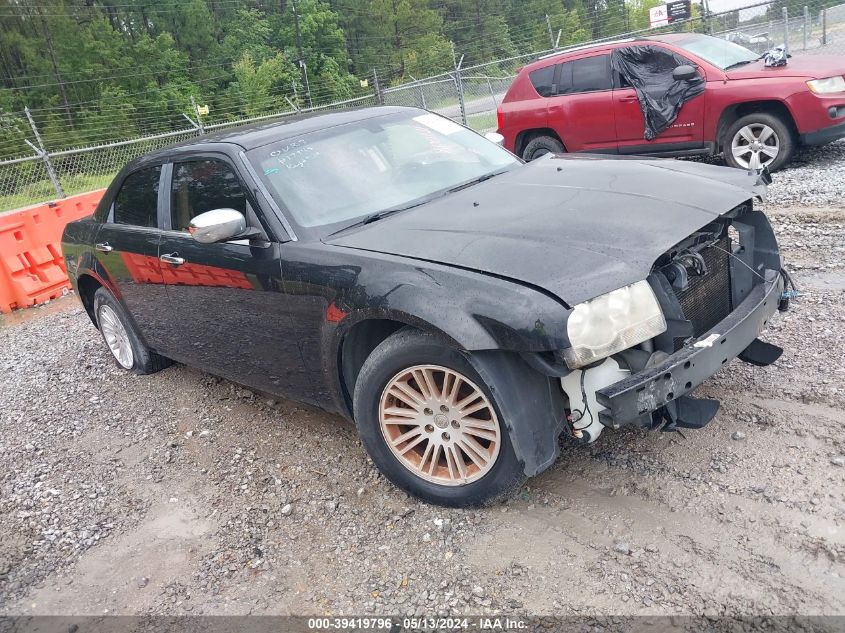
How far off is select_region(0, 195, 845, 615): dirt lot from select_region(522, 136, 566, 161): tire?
17.6ft

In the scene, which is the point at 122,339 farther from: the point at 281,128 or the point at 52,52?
the point at 52,52

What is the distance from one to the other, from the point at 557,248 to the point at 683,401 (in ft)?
2.71

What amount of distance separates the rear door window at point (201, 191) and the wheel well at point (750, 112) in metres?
6.45

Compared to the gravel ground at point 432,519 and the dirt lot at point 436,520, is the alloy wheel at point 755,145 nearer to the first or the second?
the gravel ground at point 432,519

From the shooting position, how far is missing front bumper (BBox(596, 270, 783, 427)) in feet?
8.61

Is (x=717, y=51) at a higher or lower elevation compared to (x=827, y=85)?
higher

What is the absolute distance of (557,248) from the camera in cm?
287

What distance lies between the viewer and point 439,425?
307cm

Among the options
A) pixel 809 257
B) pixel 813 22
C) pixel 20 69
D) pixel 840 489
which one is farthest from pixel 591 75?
pixel 20 69

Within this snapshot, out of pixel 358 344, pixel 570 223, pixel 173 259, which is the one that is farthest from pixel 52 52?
pixel 570 223

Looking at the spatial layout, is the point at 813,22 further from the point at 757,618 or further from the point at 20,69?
the point at 20,69

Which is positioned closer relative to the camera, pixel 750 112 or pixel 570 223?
pixel 570 223

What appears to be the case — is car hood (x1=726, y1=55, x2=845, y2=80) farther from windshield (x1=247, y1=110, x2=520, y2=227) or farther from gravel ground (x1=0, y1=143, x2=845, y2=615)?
windshield (x1=247, y1=110, x2=520, y2=227)

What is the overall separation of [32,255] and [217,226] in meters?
6.45
